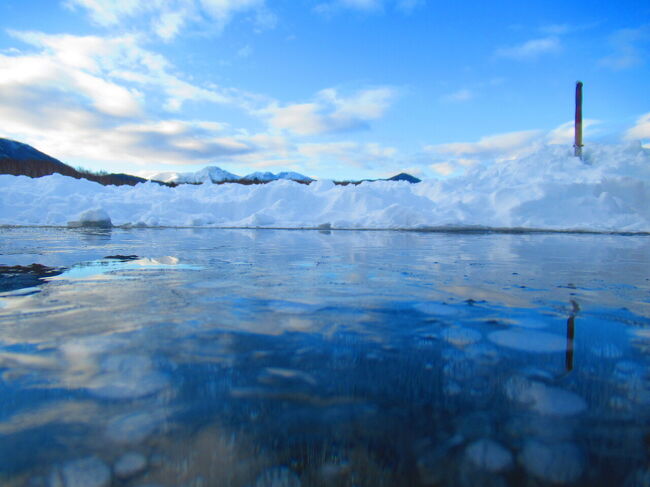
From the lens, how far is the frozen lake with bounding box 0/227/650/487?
2.55 feet

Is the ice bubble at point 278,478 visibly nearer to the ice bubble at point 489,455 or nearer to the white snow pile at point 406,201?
the ice bubble at point 489,455

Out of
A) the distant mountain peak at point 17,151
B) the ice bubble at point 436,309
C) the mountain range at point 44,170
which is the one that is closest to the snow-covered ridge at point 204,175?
the distant mountain peak at point 17,151

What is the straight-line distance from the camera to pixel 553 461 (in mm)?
798

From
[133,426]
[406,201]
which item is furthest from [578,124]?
[133,426]

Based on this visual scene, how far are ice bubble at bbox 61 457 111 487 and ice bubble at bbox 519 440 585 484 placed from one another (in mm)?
844

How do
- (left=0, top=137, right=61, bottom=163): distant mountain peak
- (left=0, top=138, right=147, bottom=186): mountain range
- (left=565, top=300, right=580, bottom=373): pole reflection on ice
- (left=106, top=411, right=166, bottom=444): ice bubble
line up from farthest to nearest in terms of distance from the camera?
(left=0, top=137, right=61, bottom=163): distant mountain peak
(left=0, top=138, right=147, bottom=186): mountain range
(left=565, top=300, right=580, bottom=373): pole reflection on ice
(left=106, top=411, right=166, bottom=444): ice bubble

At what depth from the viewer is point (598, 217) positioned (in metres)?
11.3

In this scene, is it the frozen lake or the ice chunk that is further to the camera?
the ice chunk

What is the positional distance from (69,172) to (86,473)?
2964cm

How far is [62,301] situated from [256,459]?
177 centimetres

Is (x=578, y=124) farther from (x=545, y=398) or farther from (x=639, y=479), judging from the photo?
(x=639, y=479)

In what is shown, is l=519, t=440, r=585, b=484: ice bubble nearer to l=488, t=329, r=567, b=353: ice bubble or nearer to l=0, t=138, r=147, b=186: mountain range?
l=488, t=329, r=567, b=353: ice bubble

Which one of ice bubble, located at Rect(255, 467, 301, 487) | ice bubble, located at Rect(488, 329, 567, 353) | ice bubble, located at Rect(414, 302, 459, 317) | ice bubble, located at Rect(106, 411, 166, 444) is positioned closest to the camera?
ice bubble, located at Rect(255, 467, 301, 487)

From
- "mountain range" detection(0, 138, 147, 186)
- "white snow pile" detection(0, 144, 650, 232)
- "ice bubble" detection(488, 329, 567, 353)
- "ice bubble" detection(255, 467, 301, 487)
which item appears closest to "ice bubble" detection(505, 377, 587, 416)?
"ice bubble" detection(488, 329, 567, 353)
